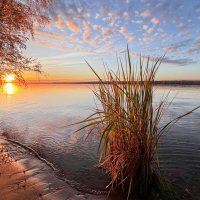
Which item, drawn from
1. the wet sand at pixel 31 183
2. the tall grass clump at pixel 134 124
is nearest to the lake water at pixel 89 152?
the wet sand at pixel 31 183

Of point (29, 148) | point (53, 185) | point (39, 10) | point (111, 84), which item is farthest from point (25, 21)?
point (53, 185)

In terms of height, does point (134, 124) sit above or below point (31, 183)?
above

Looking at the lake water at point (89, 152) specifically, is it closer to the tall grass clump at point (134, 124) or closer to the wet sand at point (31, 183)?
the wet sand at point (31, 183)

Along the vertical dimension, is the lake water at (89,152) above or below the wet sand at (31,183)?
below

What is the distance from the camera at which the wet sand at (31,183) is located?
16.2ft

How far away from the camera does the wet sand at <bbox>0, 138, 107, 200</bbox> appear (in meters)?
4.95

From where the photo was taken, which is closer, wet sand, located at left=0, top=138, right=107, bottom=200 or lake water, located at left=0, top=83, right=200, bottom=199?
wet sand, located at left=0, top=138, right=107, bottom=200

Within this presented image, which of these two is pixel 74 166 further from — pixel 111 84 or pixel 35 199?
pixel 111 84

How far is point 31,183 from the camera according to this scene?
5512 mm

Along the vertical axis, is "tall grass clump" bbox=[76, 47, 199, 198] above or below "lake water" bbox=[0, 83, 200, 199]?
above

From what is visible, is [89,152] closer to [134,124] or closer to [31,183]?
[31,183]

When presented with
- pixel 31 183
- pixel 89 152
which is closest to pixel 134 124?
pixel 31 183

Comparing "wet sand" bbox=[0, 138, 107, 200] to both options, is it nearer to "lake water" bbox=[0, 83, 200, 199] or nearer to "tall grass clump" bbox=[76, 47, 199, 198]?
"lake water" bbox=[0, 83, 200, 199]

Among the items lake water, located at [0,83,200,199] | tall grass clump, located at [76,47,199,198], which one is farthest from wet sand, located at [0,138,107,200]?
tall grass clump, located at [76,47,199,198]
